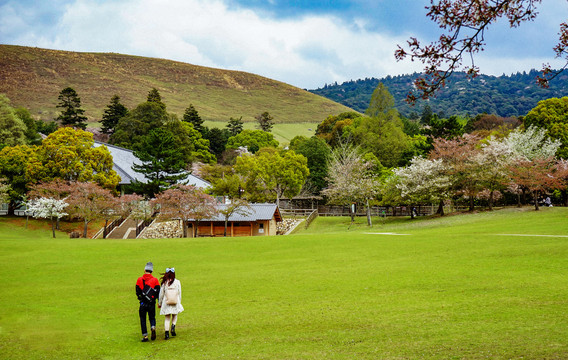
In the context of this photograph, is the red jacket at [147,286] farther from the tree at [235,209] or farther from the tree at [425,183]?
the tree at [425,183]

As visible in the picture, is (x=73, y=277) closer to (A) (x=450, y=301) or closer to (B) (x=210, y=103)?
(A) (x=450, y=301)

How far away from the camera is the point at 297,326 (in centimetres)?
1188

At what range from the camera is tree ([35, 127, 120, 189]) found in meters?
49.8

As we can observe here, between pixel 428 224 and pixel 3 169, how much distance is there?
149 ft

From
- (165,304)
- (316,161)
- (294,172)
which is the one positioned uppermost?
(316,161)

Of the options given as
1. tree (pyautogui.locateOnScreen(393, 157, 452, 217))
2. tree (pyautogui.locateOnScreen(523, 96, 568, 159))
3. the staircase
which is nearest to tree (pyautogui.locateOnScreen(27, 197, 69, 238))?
the staircase

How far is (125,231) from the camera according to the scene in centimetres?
5150

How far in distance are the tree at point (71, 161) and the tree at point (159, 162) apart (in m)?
3.65

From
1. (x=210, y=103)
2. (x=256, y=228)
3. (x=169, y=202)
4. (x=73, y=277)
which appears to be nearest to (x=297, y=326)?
(x=73, y=277)

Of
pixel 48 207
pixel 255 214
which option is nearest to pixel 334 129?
pixel 255 214

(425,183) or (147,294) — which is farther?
(425,183)

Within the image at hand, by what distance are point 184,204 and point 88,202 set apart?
862 centimetres

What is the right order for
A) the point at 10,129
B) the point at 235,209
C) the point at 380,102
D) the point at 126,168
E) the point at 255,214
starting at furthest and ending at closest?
1. the point at 380,102
2. the point at 10,129
3. the point at 126,168
4. the point at 255,214
5. the point at 235,209

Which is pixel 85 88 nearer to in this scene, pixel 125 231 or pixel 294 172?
pixel 294 172
